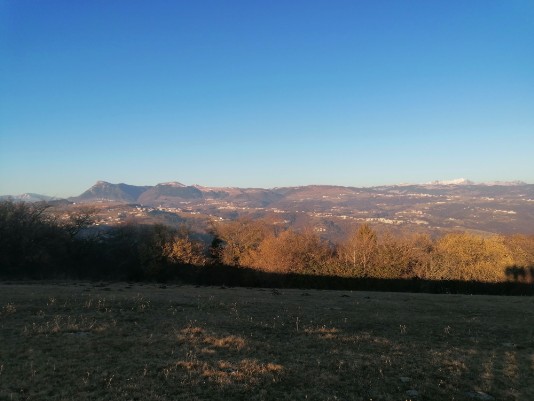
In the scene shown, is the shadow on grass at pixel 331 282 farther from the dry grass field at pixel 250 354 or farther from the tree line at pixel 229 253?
the dry grass field at pixel 250 354

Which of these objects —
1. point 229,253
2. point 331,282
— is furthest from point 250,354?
point 229,253

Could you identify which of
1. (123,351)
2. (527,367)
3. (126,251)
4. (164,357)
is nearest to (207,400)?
(164,357)

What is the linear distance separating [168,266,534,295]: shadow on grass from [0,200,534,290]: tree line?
465 mm

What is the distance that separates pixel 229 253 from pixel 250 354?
171ft

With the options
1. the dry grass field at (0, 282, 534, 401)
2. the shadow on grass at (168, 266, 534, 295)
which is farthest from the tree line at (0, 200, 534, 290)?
the dry grass field at (0, 282, 534, 401)

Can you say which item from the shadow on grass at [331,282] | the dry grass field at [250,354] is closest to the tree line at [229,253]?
the shadow on grass at [331,282]

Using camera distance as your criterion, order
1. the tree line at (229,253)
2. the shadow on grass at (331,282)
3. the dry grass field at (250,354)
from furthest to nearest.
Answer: the tree line at (229,253), the shadow on grass at (331,282), the dry grass field at (250,354)

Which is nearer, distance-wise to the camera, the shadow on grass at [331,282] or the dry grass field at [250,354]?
the dry grass field at [250,354]

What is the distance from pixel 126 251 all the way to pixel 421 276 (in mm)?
47892

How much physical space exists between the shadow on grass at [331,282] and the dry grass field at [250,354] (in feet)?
114

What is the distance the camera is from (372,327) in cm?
1709

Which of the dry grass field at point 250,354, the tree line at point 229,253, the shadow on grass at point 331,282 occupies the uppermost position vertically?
the dry grass field at point 250,354

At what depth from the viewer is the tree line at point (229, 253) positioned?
5500 cm

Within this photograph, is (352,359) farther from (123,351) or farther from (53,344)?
(53,344)
